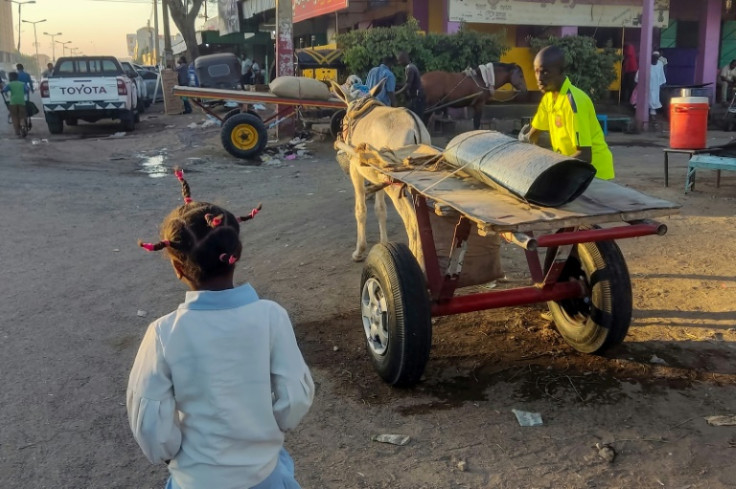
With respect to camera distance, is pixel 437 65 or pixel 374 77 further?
pixel 437 65

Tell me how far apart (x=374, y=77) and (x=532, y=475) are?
424 inches

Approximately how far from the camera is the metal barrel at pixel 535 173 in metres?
3.10

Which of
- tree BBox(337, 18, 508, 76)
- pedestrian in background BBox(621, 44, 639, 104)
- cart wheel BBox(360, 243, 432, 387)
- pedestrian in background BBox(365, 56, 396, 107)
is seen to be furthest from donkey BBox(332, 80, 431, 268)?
pedestrian in background BBox(621, 44, 639, 104)

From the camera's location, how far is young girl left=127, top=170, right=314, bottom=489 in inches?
70.8

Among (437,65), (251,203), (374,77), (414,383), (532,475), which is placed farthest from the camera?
(437,65)

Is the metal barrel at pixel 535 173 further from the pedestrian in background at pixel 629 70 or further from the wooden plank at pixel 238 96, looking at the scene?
the pedestrian in background at pixel 629 70

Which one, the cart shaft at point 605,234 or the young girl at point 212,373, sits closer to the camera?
the young girl at point 212,373

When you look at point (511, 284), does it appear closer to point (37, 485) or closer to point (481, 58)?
point (37, 485)

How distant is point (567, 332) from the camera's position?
4.36 m

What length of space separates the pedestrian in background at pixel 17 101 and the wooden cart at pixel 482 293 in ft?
47.1

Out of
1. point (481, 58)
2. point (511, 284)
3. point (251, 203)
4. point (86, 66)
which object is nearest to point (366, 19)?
point (481, 58)

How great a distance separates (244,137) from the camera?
12.5m

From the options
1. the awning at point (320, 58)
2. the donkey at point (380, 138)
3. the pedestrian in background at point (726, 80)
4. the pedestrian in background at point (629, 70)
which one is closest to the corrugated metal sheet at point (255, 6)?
A: the awning at point (320, 58)

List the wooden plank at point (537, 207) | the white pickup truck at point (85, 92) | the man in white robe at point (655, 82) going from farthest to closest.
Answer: the man in white robe at point (655, 82) < the white pickup truck at point (85, 92) < the wooden plank at point (537, 207)
